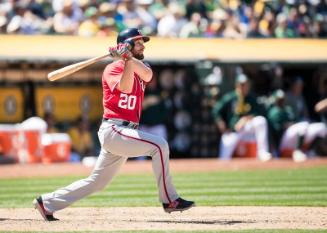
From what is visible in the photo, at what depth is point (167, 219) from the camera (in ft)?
26.5

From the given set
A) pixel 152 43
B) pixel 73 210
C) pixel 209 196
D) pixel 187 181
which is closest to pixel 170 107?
pixel 152 43

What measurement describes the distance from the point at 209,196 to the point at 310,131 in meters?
7.73

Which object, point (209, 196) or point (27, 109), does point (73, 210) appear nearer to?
point (209, 196)

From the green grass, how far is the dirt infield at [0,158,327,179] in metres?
0.80

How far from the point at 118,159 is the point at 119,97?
60 cm

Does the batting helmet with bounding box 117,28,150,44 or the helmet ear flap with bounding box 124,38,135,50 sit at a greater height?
the batting helmet with bounding box 117,28,150,44

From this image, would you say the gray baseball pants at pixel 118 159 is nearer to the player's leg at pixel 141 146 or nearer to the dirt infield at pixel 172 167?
the player's leg at pixel 141 146

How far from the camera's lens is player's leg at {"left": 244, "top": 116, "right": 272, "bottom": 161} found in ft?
54.7

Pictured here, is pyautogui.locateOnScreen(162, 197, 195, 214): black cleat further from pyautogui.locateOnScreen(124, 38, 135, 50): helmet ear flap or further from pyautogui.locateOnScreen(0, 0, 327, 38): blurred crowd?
pyautogui.locateOnScreen(0, 0, 327, 38): blurred crowd

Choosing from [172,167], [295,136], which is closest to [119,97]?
[172,167]

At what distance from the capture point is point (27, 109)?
56.7 feet

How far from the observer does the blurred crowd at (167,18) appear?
17.4 meters

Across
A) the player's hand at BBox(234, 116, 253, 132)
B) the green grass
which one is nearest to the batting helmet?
the green grass

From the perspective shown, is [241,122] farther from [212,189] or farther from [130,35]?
[130,35]
